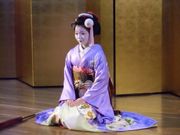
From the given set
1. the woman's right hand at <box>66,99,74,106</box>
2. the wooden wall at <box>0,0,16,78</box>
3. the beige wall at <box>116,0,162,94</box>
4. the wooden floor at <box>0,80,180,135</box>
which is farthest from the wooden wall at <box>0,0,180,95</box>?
the woman's right hand at <box>66,99,74,106</box>

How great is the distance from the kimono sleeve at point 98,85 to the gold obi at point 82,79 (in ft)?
0.24

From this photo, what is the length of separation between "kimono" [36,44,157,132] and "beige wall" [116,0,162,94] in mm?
1497

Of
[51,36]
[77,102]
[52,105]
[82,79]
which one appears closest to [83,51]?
[82,79]

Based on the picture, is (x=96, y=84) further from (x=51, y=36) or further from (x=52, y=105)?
(x=51, y=36)

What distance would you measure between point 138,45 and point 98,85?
5.96 ft

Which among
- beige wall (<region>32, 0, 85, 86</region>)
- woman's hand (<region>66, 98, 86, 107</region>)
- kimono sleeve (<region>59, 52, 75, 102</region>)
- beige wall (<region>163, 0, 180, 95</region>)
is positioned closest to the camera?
woman's hand (<region>66, 98, 86, 107</region>)

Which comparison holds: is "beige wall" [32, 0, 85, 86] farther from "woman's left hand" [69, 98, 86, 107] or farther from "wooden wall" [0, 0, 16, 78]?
"woman's left hand" [69, 98, 86, 107]

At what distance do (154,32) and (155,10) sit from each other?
0.29 m

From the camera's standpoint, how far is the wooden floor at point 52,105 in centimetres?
412

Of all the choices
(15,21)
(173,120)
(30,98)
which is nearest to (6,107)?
(30,98)

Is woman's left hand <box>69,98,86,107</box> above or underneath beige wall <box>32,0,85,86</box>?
underneath

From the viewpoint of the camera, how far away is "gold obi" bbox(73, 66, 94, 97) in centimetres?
433

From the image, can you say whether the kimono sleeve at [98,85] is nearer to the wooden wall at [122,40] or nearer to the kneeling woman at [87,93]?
the kneeling woman at [87,93]

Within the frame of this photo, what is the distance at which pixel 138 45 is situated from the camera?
5934 mm
